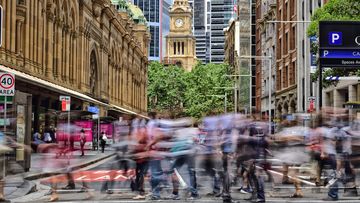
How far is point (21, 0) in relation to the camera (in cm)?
3838

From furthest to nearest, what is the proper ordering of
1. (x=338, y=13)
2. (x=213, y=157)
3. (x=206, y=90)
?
(x=206, y=90) → (x=338, y=13) → (x=213, y=157)

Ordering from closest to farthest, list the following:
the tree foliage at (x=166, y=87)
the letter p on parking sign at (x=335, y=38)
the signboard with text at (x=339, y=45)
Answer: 1. the signboard with text at (x=339, y=45)
2. the letter p on parking sign at (x=335, y=38)
3. the tree foliage at (x=166, y=87)

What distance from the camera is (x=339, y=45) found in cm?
2198

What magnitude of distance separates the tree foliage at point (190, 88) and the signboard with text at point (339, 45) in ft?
260

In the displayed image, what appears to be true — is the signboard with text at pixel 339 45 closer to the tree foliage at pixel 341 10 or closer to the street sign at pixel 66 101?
the tree foliage at pixel 341 10

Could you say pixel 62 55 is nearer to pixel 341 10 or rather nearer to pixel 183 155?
pixel 341 10

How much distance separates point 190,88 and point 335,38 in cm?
9479

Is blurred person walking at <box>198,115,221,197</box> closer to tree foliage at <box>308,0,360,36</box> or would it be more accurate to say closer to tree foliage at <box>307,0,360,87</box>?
tree foliage at <box>307,0,360,87</box>

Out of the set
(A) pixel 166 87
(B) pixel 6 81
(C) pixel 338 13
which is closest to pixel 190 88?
(A) pixel 166 87

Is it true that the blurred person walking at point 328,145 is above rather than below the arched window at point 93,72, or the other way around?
below

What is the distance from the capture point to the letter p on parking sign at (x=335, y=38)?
863 inches

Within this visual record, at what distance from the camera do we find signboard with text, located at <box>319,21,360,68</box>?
21.8 metres

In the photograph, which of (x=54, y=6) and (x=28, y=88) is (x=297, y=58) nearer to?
(x=54, y=6)

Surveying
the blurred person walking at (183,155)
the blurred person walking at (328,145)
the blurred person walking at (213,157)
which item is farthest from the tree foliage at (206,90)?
the blurred person walking at (183,155)
